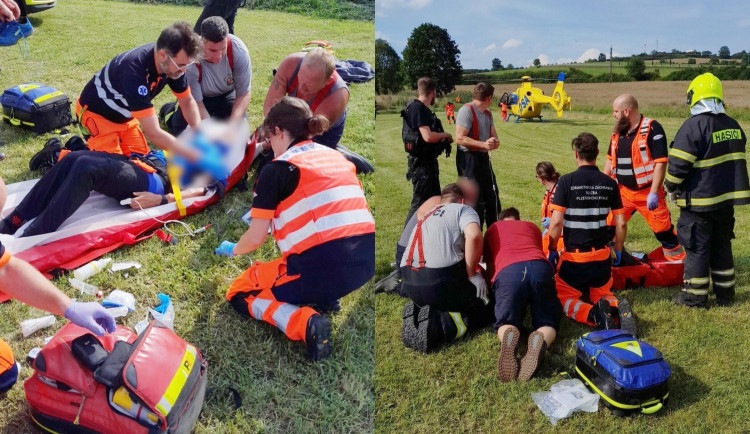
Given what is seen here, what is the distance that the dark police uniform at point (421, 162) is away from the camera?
464 centimetres

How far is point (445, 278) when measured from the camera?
140 inches

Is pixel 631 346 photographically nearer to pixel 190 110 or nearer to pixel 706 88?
pixel 706 88

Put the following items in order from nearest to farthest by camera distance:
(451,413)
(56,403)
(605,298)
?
1. (56,403)
2. (451,413)
3. (605,298)

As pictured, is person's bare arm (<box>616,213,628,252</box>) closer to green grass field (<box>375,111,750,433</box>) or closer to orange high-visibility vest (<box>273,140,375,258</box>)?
green grass field (<box>375,111,750,433</box>)

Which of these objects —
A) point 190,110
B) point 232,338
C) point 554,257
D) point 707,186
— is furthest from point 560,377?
point 190,110

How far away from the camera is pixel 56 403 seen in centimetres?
252

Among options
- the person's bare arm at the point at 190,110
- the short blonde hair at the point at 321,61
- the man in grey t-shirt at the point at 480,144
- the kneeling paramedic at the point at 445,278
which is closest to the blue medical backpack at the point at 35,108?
the person's bare arm at the point at 190,110

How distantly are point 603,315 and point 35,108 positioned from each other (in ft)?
19.5

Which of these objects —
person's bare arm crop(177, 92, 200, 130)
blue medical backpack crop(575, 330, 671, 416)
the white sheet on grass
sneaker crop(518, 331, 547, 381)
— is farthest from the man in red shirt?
person's bare arm crop(177, 92, 200, 130)

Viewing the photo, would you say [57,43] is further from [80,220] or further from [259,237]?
[259,237]

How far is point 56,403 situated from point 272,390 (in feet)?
3.24

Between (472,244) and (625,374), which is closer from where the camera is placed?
(625,374)

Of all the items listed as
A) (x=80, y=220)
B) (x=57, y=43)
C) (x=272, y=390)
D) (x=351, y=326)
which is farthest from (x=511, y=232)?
(x=57, y=43)

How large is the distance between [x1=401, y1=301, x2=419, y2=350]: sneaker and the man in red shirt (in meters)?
0.51
